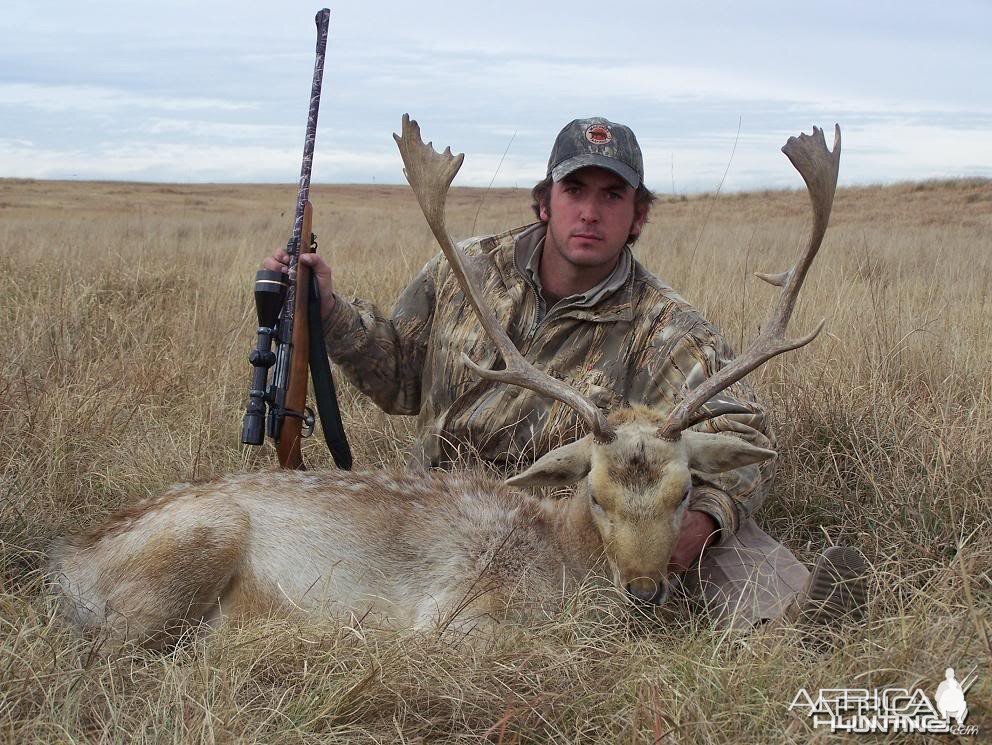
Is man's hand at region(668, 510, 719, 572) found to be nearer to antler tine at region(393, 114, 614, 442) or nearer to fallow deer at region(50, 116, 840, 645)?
fallow deer at region(50, 116, 840, 645)

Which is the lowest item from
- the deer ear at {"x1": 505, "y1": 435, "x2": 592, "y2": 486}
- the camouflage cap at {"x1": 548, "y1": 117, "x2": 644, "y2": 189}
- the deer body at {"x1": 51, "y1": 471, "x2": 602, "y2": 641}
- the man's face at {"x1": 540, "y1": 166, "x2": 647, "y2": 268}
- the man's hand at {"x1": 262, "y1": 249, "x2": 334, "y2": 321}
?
the deer body at {"x1": 51, "y1": 471, "x2": 602, "y2": 641}

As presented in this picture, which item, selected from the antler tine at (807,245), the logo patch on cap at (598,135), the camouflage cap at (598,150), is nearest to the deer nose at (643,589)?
the antler tine at (807,245)

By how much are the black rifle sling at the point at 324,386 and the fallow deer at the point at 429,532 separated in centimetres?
73

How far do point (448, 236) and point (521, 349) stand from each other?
1158mm

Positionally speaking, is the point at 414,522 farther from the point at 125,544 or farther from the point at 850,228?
the point at 850,228

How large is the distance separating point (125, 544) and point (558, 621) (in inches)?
68.2

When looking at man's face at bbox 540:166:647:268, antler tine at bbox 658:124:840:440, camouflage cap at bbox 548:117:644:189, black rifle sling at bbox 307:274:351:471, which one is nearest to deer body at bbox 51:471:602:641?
black rifle sling at bbox 307:274:351:471

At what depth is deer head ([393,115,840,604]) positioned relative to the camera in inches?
156

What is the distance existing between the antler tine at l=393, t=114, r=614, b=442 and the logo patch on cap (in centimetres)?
100

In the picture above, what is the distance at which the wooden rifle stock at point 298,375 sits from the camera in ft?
16.7

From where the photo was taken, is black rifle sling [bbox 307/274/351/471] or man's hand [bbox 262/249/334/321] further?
black rifle sling [bbox 307/274/351/471]

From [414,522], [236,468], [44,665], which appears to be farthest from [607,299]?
[44,665]

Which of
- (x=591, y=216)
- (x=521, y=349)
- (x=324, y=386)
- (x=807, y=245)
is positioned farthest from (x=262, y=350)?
(x=807, y=245)

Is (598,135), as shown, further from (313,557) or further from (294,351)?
(313,557)
